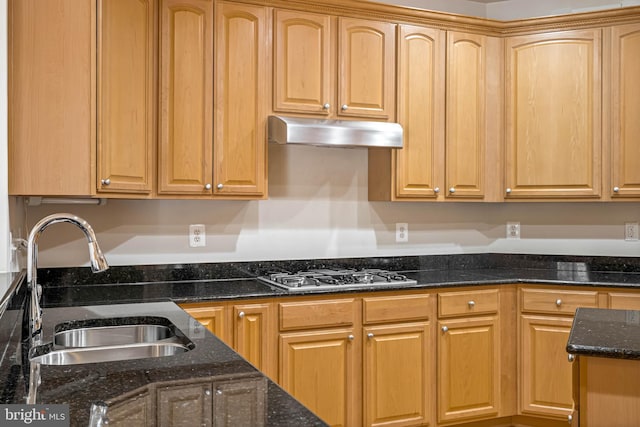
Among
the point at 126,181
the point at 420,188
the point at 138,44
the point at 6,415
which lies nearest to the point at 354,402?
the point at 420,188

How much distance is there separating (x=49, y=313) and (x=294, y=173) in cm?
170

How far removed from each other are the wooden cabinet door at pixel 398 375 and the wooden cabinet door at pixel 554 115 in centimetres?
116

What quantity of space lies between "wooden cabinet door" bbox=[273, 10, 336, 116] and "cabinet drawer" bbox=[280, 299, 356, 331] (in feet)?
3.38

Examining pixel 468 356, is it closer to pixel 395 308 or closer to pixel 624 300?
pixel 395 308

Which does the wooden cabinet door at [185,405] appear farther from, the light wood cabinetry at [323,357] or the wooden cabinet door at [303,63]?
the wooden cabinet door at [303,63]

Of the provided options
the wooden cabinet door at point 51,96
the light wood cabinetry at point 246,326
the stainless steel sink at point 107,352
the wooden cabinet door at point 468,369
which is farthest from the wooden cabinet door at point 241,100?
the stainless steel sink at point 107,352

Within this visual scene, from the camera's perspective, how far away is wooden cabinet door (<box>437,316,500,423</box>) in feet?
11.4

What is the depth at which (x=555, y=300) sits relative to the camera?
3510mm

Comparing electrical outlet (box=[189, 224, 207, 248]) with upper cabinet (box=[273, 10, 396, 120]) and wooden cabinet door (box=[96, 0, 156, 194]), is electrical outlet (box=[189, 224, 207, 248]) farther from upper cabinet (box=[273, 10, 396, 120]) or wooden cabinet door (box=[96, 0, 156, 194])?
upper cabinet (box=[273, 10, 396, 120])

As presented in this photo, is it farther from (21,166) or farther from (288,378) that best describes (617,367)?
(21,166)

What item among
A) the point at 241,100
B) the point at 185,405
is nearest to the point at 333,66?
the point at 241,100

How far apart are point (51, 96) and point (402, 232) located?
225cm

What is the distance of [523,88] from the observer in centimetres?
389

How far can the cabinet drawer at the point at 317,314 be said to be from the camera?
310 cm
